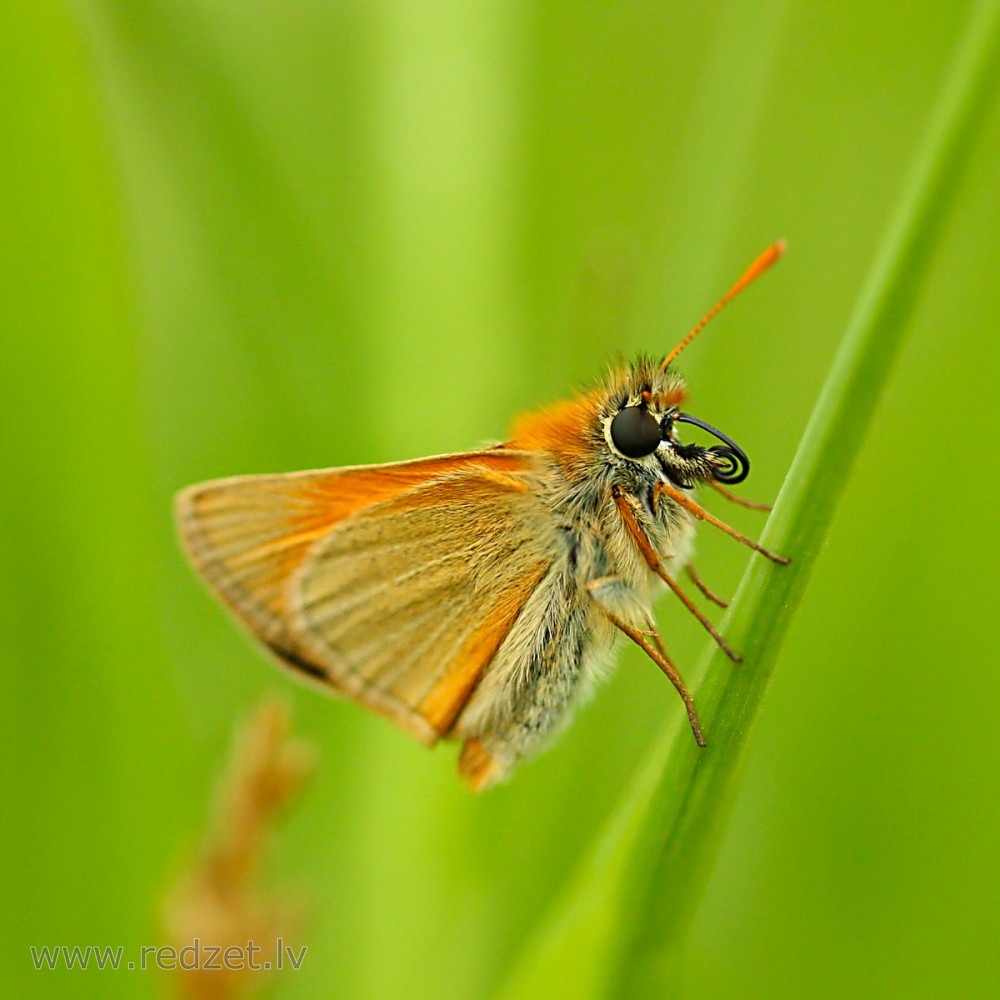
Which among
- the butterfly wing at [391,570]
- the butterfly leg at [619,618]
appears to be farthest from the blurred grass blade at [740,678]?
the butterfly wing at [391,570]

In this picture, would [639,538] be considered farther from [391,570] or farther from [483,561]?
[391,570]

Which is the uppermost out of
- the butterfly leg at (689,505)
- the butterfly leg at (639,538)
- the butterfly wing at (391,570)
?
the butterfly leg at (689,505)

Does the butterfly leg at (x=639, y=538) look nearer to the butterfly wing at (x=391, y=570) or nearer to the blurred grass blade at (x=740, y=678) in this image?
the butterfly wing at (x=391, y=570)

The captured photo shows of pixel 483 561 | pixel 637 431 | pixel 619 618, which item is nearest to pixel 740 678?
pixel 619 618

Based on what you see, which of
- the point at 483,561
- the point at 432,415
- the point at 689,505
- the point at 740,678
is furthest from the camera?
the point at 432,415

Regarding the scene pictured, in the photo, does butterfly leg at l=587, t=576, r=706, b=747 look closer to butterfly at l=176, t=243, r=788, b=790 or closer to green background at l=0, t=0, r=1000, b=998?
butterfly at l=176, t=243, r=788, b=790

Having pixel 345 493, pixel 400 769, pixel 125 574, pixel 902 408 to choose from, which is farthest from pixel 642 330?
pixel 125 574

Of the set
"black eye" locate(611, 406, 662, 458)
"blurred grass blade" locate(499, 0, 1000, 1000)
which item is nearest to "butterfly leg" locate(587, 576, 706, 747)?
"black eye" locate(611, 406, 662, 458)
